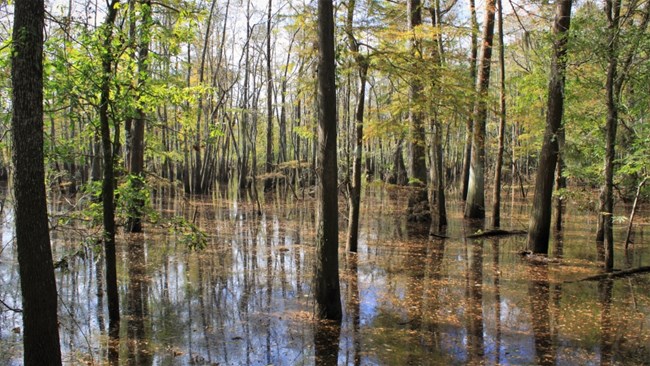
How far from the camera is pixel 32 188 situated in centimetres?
387

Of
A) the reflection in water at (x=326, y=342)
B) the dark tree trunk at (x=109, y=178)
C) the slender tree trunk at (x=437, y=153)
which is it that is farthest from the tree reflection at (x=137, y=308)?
the slender tree trunk at (x=437, y=153)

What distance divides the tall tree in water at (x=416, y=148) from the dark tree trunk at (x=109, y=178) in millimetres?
6157

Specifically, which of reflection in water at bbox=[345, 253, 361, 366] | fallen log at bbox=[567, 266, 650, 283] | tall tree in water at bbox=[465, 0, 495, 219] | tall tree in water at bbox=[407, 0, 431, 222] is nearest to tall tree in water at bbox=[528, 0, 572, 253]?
tall tree in water at bbox=[465, 0, 495, 219]

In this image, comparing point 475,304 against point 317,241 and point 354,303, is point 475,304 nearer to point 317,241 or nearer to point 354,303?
point 354,303

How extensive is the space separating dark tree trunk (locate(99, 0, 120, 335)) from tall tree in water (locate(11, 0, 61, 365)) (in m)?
1.63

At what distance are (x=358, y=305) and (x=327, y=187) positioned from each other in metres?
2.11

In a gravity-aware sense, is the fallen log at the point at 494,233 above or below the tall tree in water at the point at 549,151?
below

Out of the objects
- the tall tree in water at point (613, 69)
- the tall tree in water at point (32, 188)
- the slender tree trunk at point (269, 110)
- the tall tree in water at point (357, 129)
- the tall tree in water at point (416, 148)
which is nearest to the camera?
the tall tree in water at point (32, 188)

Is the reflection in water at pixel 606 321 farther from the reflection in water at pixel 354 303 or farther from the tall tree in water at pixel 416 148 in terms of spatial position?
the tall tree in water at pixel 416 148

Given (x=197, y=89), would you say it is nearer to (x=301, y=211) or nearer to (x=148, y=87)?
(x=148, y=87)

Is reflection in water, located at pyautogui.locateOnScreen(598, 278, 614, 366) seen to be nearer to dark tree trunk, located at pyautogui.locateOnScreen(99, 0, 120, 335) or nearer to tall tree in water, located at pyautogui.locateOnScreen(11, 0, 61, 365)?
tall tree in water, located at pyautogui.locateOnScreen(11, 0, 61, 365)

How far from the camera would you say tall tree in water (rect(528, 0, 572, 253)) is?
32.6 feet

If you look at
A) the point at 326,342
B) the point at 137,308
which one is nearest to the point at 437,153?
the point at 326,342

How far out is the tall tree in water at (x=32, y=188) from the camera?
3760 millimetres
